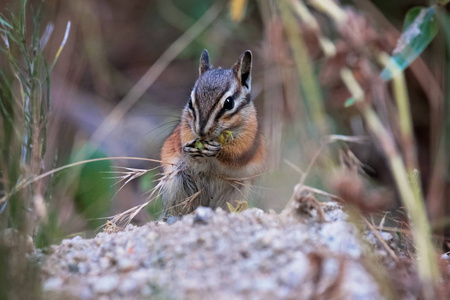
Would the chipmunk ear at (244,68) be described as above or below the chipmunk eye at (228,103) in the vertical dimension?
above

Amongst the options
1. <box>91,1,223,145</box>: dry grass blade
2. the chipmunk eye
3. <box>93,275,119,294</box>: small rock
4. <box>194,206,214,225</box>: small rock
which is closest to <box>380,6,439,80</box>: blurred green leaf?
the chipmunk eye

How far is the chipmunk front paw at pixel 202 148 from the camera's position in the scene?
11.0 ft

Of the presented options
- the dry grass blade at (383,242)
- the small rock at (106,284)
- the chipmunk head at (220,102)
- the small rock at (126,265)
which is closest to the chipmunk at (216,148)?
the chipmunk head at (220,102)

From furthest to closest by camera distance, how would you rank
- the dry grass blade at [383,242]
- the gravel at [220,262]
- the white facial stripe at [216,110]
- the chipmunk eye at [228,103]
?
the chipmunk eye at [228,103], the white facial stripe at [216,110], the dry grass blade at [383,242], the gravel at [220,262]

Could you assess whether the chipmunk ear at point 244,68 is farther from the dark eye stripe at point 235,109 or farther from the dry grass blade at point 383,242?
the dry grass blade at point 383,242

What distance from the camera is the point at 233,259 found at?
2025 millimetres

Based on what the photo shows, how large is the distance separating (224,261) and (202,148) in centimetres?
141

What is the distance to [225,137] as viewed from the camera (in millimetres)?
3510

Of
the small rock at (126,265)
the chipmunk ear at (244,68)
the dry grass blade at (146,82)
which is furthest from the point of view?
the dry grass blade at (146,82)

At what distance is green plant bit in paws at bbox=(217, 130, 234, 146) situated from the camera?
→ 348cm

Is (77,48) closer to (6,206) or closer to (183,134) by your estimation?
(183,134)

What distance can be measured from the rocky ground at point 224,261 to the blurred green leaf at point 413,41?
128cm

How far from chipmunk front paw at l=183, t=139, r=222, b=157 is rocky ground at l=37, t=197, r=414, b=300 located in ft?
3.04

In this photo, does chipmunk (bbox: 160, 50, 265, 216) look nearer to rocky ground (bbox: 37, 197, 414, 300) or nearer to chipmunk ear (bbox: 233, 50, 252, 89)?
chipmunk ear (bbox: 233, 50, 252, 89)
